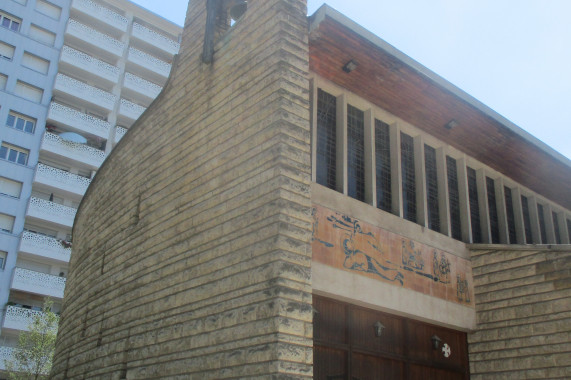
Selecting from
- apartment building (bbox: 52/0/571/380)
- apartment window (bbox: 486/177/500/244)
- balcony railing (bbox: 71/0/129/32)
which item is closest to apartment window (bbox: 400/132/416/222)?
apartment building (bbox: 52/0/571/380)

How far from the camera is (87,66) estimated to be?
39469 mm

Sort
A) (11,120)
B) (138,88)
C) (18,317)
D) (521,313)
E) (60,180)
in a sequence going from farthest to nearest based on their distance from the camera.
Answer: (138,88), (60,180), (11,120), (18,317), (521,313)

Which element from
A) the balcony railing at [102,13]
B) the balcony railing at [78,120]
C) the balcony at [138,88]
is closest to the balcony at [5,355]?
the balcony railing at [78,120]

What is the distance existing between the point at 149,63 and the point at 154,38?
2.31m

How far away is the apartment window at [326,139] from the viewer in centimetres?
969

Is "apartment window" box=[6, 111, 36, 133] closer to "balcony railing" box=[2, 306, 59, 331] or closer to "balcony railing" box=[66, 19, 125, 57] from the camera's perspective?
"balcony railing" box=[66, 19, 125, 57]

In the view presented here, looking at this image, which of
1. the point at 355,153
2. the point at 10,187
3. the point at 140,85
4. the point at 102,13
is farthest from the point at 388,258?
the point at 102,13

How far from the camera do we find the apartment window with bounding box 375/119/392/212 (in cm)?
1068

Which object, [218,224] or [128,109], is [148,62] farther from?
[218,224]

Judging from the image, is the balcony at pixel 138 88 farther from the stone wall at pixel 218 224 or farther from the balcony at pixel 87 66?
the stone wall at pixel 218 224

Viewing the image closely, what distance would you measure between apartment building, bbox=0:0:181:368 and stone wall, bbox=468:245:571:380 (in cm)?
2503

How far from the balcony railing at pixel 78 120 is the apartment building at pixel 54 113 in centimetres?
7

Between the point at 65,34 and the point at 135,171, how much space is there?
3223 cm

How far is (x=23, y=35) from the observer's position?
3675cm
